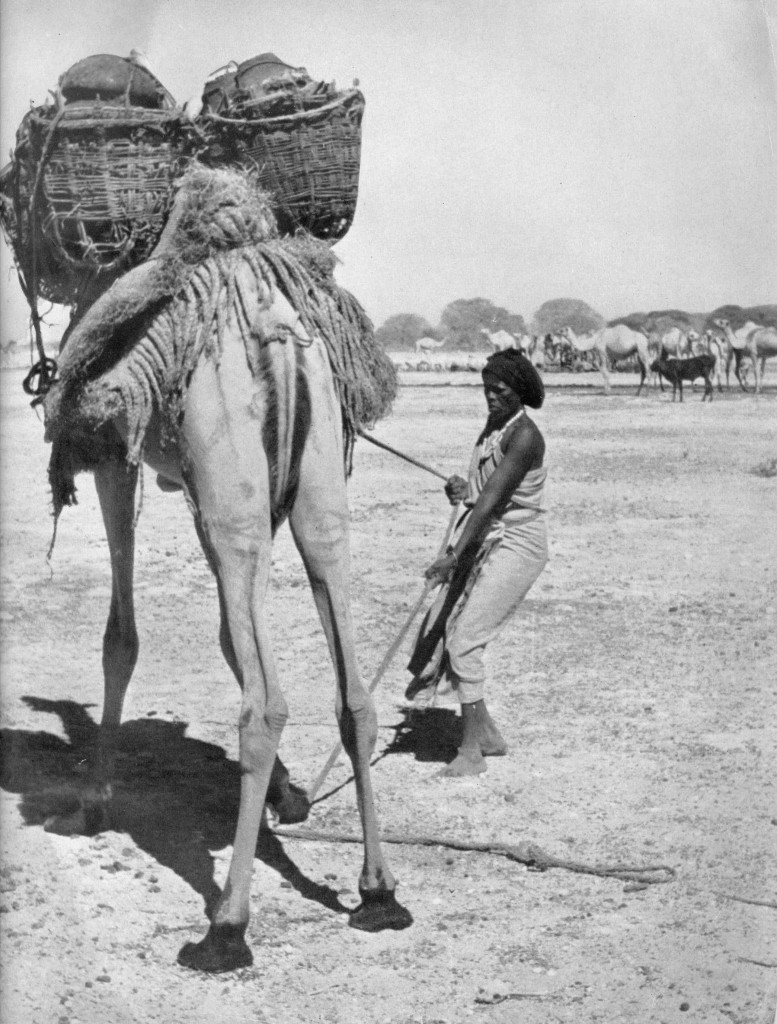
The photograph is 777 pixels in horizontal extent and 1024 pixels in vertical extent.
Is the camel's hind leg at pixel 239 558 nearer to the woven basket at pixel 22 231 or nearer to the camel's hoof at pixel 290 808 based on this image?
the woven basket at pixel 22 231

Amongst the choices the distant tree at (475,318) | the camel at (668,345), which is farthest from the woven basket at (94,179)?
the camel at (668,345)

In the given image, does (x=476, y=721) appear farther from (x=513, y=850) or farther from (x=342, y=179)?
(x=342, y=179)

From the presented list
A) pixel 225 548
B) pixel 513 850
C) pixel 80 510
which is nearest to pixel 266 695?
pixel 225 548

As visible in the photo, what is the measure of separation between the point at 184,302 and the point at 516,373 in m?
1.67

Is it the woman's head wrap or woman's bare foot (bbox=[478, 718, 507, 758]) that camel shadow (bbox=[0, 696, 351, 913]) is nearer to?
woman's bare foot (bbox=[478, 718, 507, 758])

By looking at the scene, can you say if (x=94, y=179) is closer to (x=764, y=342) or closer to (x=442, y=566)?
(x=442, y=566)

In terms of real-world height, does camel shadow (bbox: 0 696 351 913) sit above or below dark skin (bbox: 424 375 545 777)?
below

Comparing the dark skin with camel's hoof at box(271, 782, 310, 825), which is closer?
camel's hoof at box(271, 782, 310, 825)

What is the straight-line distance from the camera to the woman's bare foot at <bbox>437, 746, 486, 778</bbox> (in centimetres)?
471

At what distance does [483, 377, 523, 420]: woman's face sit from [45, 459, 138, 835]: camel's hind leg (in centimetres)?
130

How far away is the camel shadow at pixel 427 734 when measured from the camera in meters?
5.00

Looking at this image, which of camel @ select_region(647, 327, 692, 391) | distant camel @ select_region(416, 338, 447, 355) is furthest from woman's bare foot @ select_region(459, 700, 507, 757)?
camel @ select_region(647, 327, 692, 391)

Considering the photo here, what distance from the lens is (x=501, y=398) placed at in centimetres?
473

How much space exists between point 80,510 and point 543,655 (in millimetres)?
3406
